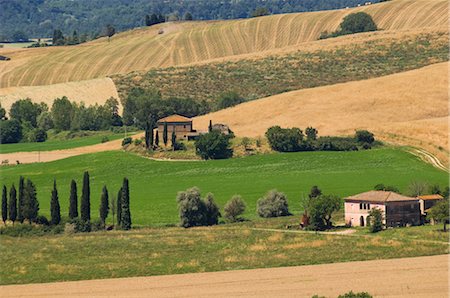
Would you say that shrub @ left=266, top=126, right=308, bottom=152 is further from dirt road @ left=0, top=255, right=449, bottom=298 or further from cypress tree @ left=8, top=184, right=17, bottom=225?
dirt road @ left=0, top=255, right=449, bottom=298

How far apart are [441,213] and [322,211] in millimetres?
8858

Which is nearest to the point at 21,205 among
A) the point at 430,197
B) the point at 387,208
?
the point at 387,208

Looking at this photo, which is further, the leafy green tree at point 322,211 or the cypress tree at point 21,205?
the cypress tree at point 21,205

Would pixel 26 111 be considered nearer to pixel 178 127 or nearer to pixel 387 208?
pixel 178 127

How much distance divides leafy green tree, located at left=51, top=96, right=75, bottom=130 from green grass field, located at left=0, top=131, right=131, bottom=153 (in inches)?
298

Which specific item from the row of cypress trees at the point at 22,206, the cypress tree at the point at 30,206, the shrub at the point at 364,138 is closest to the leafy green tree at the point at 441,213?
the cypress tree at the point at 30,206

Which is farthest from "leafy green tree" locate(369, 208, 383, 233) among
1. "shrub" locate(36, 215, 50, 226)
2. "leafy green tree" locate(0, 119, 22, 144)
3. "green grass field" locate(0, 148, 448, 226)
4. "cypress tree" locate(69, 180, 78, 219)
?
"leafy green tree" locate(0, 119, 22, 144)

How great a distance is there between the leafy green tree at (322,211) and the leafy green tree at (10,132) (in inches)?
3144

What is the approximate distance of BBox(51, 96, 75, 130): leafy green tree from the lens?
181 m

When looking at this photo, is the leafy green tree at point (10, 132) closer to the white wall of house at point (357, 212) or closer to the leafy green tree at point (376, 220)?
the white wall of house at point (357, 212)

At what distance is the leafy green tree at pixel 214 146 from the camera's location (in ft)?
441

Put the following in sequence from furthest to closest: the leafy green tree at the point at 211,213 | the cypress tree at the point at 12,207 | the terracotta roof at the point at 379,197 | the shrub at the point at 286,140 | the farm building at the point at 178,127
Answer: the farm building at the point at 178,127 → the shrub at the point at 286,140 → the leafy green tree at the point at 211,213 → the cypress tree at the point at 12,207 → the terracotta roof at the point at 379,197

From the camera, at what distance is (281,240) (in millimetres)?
92688

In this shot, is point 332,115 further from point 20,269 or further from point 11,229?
point 20,269
